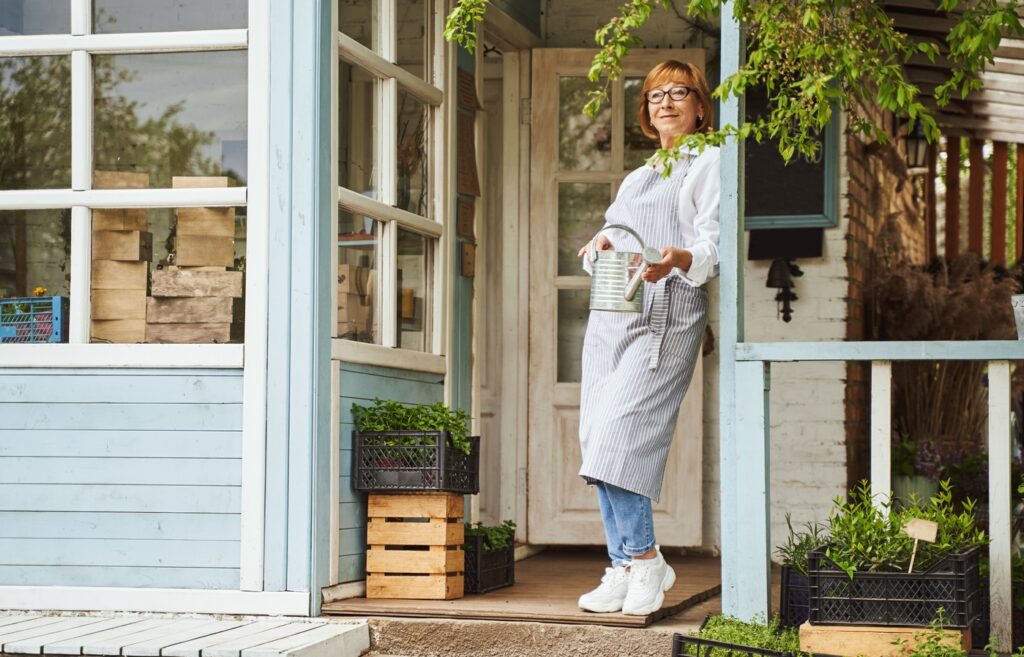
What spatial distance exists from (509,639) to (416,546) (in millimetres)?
678

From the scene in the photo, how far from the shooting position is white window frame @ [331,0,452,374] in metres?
4.85

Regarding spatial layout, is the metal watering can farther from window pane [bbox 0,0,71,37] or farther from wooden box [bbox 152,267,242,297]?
window pane [bbox 0,0,71,37]

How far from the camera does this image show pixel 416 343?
543cm

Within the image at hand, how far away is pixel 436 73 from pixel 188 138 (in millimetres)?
1245

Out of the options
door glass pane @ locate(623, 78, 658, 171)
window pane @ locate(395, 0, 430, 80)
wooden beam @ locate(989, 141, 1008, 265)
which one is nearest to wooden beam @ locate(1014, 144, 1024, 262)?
wooden beam @ locate(989, 141, 1008, 265)

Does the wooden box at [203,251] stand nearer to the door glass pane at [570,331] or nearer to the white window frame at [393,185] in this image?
the white window frame at [393,185]

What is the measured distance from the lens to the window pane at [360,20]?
4.85 meters

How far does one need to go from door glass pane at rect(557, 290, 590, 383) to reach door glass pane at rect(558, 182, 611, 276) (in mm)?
121

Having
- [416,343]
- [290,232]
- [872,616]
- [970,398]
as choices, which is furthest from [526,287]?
[872,616]

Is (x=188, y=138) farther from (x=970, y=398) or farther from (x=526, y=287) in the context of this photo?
(x=970, y=398)

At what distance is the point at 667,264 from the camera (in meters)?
4.18

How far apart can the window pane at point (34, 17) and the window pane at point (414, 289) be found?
4.70 ft

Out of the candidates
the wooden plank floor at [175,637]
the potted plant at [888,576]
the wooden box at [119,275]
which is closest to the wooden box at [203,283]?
the wooden box at [119,275]

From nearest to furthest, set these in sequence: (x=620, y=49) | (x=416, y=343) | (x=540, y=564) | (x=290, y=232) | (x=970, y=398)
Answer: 1. (x=620, y=49)
2. (x=290, y=232)
3. (x=416, y=343)
4. (x=540, y=564)
5. (x=970, y=398)
